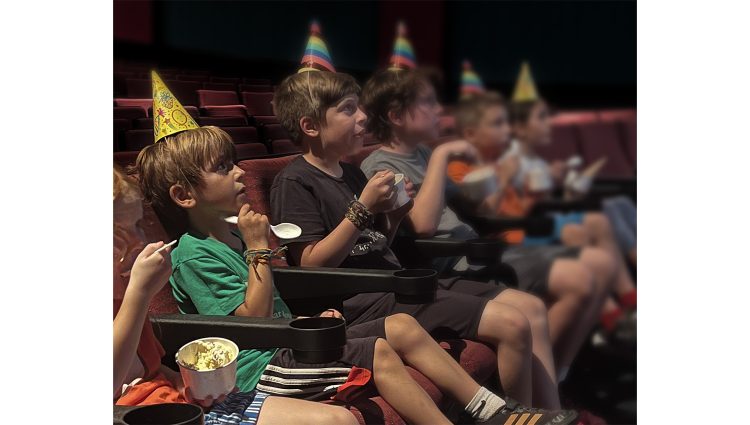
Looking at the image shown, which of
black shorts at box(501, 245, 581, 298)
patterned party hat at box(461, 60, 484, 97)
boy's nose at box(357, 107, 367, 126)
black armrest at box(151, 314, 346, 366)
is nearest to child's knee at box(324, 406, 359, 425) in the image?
black armrest at box(151, 314, 346, 366)

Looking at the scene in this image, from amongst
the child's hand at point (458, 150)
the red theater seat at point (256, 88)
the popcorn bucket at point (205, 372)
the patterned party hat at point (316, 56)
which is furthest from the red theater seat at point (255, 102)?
the popcorn bucket at point (205, 372)

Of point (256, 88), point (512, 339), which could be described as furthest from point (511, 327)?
point (256, 88)

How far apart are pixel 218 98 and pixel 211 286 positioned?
17.1 inches

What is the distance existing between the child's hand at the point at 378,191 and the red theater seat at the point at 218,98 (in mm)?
365

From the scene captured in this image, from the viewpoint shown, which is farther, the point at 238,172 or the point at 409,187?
the point at 409,187

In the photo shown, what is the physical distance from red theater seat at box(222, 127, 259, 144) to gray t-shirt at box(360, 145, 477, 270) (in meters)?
0.26

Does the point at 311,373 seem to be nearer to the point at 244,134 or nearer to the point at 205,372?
the point at 205,372

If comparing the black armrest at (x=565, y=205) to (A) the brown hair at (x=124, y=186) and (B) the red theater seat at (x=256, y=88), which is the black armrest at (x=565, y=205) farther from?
(A) the brown hair at (x=124, y=186)

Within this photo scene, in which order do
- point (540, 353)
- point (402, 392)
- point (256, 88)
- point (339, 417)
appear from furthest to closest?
point (540, 353) < point (256, 88) < point (402, 392) < point (339, 417)

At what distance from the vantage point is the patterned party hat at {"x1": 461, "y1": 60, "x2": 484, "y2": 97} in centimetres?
235

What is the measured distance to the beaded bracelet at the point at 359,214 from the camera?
2.37m

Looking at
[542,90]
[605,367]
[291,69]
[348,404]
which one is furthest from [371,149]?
[605,367]

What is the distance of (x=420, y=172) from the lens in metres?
2.44

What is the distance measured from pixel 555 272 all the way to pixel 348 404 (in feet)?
1.92
